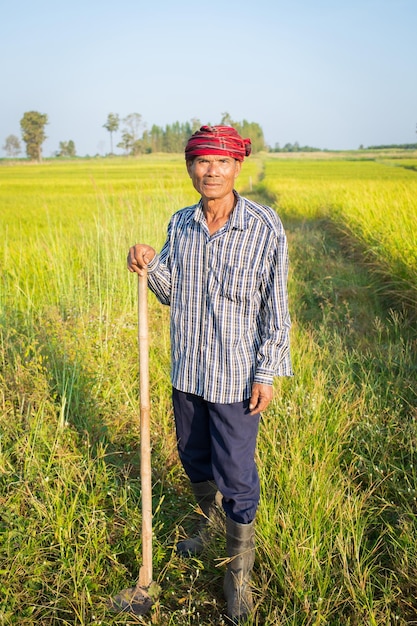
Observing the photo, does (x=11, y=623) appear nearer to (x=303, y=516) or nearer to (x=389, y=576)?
(x=303, y=516)

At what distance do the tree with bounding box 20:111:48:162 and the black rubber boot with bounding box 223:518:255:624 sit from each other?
55730 mm

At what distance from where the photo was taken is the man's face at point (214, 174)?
162 centimetres

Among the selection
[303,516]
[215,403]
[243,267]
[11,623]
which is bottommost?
[11,623]

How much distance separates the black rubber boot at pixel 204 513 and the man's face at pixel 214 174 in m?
1.08

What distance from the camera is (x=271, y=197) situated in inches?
651

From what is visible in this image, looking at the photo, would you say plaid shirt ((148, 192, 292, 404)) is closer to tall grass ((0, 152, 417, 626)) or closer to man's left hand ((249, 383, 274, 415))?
man's left hand ((249, 383, 274, 415))

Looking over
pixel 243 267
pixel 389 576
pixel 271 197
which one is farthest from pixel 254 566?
pixel 271 197

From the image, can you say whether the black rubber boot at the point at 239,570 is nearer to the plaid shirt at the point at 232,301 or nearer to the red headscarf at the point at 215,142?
the plaid shirt at the point at 232,301

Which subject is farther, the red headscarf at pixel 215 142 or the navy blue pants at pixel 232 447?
the navy blue pants at pixel 232 447

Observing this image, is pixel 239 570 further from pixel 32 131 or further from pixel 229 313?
pixel 32 131

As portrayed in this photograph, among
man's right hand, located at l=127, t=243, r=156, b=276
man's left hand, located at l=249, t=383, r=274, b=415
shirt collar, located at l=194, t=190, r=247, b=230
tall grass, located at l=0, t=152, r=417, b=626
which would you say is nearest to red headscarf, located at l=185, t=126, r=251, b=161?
shirt collar, located at l=194, t=190, r=247, b=230

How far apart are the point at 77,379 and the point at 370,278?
12.4 feet

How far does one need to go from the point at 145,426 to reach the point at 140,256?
53 cm

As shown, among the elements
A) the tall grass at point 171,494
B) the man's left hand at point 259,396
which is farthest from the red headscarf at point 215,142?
the tall grass at point 171,494
